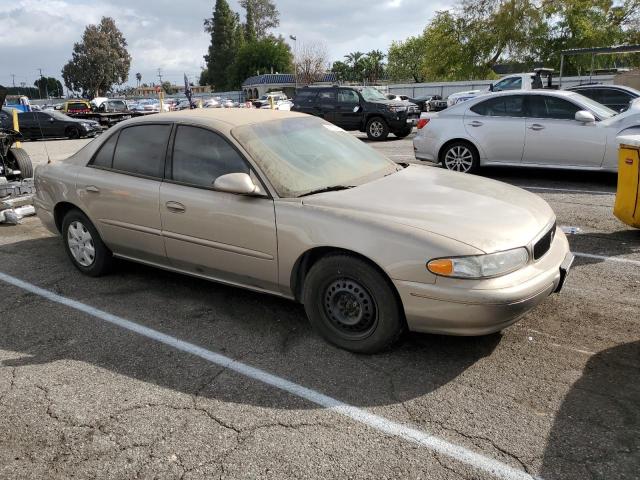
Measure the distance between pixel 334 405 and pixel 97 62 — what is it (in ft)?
332

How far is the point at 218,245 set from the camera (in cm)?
394

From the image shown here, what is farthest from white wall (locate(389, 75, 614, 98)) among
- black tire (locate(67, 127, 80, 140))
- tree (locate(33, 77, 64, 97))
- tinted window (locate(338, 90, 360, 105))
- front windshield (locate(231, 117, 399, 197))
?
tree (locate(33, 77, 64, 97))

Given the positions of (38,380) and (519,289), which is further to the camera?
(38,380)

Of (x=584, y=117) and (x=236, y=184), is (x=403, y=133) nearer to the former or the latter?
(x=584, y=117)

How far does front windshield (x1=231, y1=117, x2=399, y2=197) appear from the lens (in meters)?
3.82

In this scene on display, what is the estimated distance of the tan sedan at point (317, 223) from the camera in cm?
313

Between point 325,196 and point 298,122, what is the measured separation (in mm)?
1090

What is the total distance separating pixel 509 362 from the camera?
337 cm

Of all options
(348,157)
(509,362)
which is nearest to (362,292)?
(509,362)

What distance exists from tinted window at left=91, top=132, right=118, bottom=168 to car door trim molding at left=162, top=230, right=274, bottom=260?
1025 millimetres

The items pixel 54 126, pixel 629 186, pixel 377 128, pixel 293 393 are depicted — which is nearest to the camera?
pixel 293 393

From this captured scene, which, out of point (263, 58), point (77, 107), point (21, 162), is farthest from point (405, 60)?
point (21, 162)

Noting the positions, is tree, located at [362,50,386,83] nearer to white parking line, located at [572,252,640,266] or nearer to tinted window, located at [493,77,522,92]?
tinted window, located at [493,77,522,92]

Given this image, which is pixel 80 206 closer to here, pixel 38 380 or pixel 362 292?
pixel 38 380
